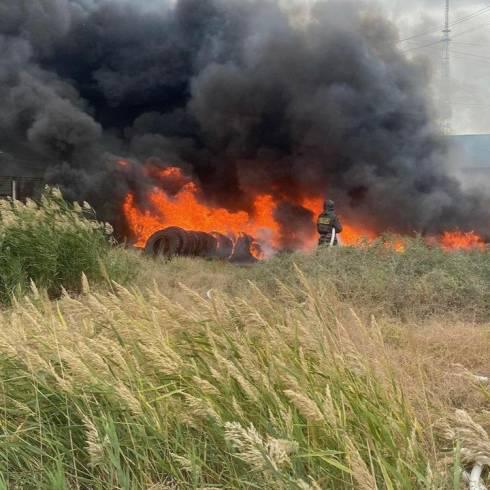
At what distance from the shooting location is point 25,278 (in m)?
5.71

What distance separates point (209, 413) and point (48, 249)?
15.1 feet

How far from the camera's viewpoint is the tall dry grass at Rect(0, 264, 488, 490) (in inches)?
67.0

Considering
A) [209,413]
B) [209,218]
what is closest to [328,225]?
[209,218]

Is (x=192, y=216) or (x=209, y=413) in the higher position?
(x=192, y=216)

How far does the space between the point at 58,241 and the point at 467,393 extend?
4537 mm

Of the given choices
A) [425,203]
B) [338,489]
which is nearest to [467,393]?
[338,489]

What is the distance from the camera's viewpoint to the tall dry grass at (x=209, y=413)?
170 cm

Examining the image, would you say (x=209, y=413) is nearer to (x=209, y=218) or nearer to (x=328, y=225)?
(x=328, y=225)

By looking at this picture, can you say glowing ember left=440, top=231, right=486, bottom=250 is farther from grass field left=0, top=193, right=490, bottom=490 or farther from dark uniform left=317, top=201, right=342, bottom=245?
grass field left=0, top=193, right=490, bottom=490

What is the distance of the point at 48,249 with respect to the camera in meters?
5.85

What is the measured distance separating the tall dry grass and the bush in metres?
3.33

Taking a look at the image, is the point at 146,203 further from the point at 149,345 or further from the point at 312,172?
the point at 149,345

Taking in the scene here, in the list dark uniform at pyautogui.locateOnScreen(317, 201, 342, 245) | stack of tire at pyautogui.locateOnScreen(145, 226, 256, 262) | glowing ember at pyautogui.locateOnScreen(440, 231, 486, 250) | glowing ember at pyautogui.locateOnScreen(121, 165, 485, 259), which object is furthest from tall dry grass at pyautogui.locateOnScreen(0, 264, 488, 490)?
glowing ember at pyautogui.locateOnScreen(440, 231, 486, 250)

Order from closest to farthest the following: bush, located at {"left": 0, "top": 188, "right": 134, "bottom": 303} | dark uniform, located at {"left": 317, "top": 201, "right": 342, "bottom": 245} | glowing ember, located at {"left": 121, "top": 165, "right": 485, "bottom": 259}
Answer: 1. bush, located at {"left": 0, "top": 188, "right": 134, "bottom": 303}
2. dark uniform, located at {"left": 317, "top": 201, "right": 342, "bottom": 245}
3. glowing ember, located at {"left": 121, "top": 165, "right": 485, "bottom": 259}
